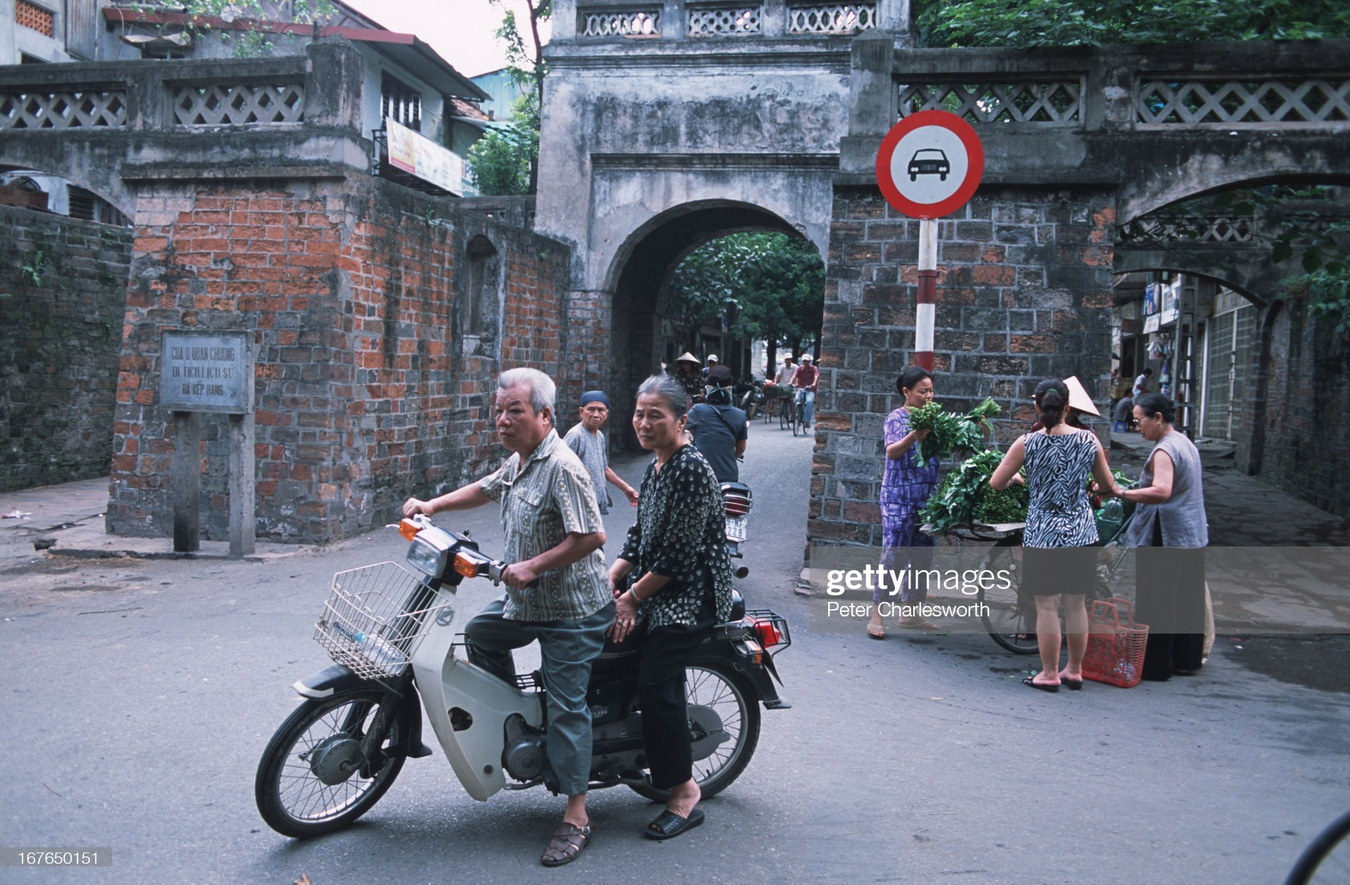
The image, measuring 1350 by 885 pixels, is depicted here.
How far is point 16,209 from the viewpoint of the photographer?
13.0m

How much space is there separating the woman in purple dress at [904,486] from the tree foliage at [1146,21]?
3214mm

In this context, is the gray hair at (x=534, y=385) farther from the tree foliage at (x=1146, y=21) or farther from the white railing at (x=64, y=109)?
the white railing at (x=64, y=109)

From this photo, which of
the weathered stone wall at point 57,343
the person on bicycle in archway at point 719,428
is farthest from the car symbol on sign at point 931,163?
the weathered stone wall at point 57,343

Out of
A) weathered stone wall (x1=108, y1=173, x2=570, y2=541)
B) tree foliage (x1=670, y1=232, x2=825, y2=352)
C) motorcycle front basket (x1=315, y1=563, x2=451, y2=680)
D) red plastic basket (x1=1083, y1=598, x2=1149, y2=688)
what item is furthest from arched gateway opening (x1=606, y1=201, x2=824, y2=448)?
motorcycle front basket (x1=315, y1=563, x2=451, y2=680)

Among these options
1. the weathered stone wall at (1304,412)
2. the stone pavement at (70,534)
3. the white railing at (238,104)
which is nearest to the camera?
the stone pavement at (70,534)

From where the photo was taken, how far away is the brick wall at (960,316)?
27.5 feet

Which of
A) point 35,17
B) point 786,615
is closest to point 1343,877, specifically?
point 786,615

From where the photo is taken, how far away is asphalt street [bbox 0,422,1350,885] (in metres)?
3.79

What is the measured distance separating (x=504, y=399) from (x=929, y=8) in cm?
1320

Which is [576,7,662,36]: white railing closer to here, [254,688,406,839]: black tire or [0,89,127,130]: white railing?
[0,89,127,130]: white railing

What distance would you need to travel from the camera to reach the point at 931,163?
7.29 meters

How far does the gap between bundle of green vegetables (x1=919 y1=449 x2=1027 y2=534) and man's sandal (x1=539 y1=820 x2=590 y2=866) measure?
3.74 metres

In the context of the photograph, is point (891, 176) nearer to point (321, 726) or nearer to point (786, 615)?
point (786, 615)

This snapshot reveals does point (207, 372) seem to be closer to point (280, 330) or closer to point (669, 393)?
point (280, 330)
